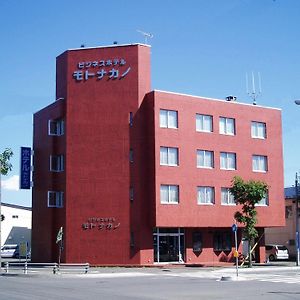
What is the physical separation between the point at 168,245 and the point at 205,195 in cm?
→ 486

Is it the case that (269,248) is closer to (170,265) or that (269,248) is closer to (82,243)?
(170,265)

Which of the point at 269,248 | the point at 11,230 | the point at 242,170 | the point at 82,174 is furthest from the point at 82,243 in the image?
Answer: the point at 11,230

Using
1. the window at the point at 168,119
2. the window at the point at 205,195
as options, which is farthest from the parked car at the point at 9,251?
the window at the point at 168,119

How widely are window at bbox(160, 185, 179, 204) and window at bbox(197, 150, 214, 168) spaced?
3072 millimetres

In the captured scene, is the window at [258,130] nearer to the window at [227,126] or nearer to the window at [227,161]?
the window at [227,126]

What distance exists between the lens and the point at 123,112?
138 ft

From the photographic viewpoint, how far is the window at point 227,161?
149 ft

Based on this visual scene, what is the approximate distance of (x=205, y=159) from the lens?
44438 millimetres

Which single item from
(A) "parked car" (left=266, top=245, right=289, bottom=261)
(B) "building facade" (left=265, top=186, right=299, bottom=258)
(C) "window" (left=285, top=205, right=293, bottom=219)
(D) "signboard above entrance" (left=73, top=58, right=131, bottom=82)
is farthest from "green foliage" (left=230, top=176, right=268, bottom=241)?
(C) "window" (left=285, top=205, right=293, bottom=219)

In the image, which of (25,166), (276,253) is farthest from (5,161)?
(276,253)

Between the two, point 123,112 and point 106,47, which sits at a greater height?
point 106,47

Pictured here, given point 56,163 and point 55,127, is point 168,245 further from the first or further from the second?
point 55,127

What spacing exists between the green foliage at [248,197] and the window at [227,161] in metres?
4.92

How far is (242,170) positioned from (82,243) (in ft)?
47.1
